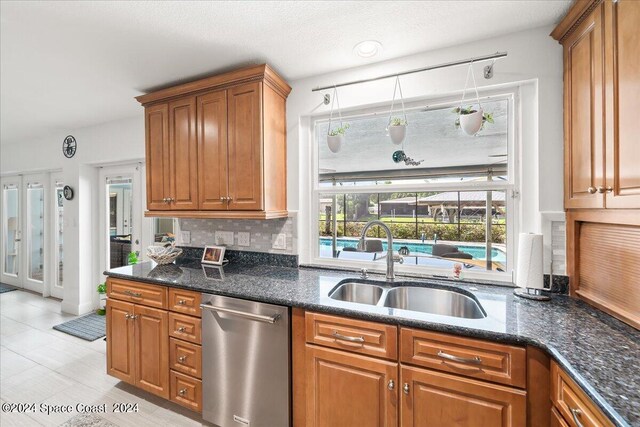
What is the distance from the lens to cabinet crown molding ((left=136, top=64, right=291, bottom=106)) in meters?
2.07

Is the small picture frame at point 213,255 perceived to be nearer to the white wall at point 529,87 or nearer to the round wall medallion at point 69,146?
the white wall at point 529,87

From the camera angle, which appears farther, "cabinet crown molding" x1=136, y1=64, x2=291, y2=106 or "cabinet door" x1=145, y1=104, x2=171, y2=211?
"cabinet door" x1=145, y1=104, x2=171, y2=211

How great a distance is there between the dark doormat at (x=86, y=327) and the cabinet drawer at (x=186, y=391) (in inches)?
68.9

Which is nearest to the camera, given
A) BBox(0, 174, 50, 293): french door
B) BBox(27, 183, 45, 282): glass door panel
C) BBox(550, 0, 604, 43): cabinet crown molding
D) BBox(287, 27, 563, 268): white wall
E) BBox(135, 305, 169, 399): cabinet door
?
BBox(550, 0, 604, 43): cabinet crown molding

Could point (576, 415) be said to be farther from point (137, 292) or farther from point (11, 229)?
point (11, 229)

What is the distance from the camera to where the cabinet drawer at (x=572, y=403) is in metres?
0.87

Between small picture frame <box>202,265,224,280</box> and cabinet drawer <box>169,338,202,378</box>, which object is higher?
small picture frame <box>202,265,224,280</box>

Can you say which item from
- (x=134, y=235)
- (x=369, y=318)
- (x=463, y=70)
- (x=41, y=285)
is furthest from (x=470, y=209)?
(x=41, y=285)

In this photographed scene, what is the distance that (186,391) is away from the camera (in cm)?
191

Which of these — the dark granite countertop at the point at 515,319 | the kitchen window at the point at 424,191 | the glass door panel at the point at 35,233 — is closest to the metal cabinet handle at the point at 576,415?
the dark granite countertop at the point at 515,319

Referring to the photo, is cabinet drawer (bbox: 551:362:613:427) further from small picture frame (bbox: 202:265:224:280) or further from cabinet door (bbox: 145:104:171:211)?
cabinet door (bbox: 145:104:171:211)

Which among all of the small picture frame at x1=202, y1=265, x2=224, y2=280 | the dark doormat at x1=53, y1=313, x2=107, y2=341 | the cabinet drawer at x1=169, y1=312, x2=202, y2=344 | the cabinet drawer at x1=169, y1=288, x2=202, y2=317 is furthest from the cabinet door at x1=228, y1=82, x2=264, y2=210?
the dark doormat at x1=53, y1=313, x2=107, y2=341

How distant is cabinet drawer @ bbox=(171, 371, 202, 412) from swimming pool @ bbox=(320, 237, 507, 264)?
4.27 ft

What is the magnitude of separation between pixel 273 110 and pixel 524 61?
1666 millimetres
